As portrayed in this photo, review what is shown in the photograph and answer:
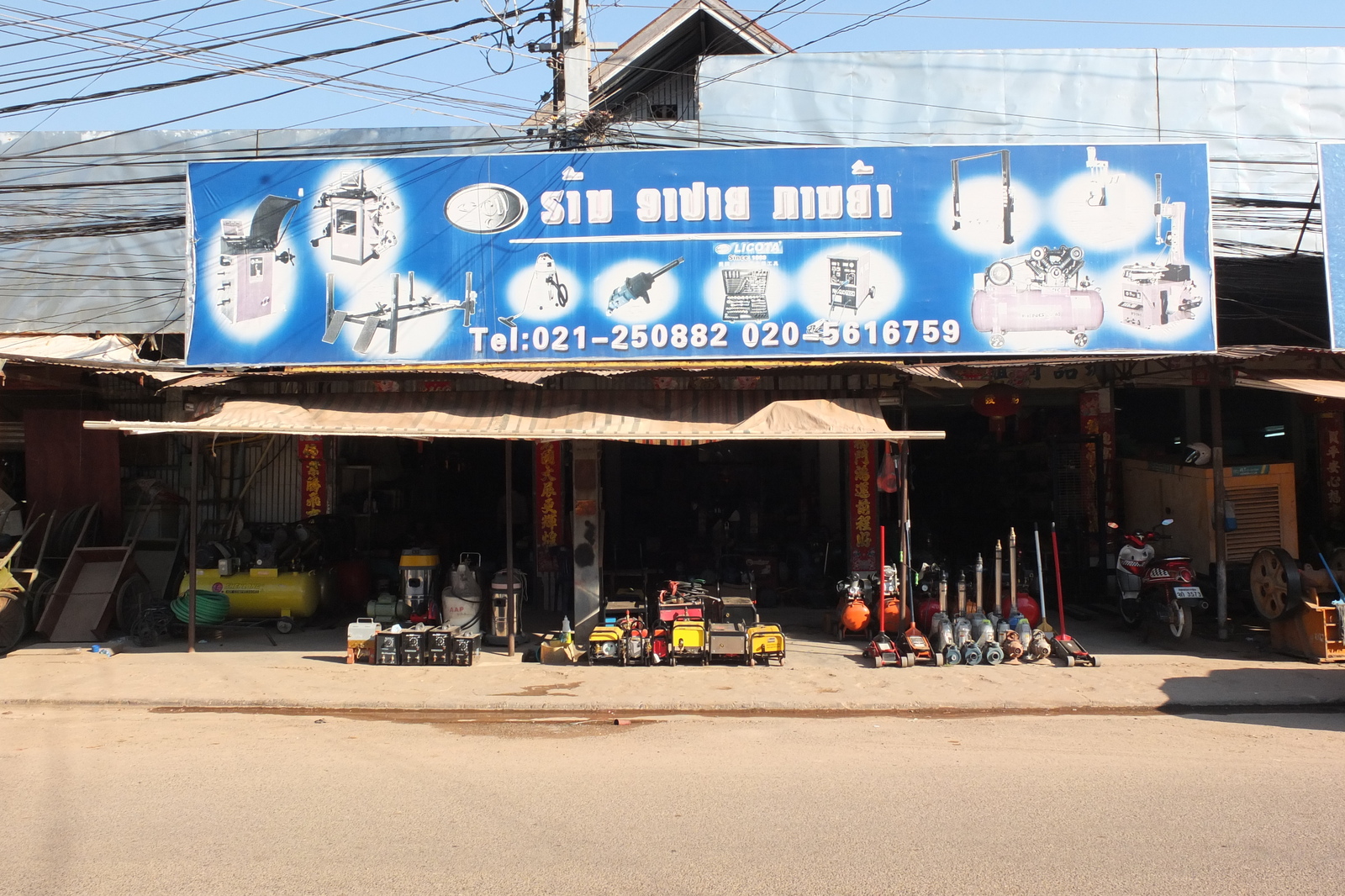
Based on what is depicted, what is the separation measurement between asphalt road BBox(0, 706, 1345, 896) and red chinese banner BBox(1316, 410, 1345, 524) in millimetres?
8240

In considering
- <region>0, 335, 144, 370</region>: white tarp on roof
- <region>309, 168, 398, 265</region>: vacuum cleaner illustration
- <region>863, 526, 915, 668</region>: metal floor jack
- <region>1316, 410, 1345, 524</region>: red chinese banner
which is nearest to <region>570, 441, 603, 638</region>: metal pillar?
<region>863, 526, 915, 668</region>: metal floor jack

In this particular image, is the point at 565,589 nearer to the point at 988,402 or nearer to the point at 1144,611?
the point at 988,402

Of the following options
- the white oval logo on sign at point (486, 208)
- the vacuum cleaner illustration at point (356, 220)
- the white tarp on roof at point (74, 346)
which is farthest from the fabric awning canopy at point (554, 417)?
the white tarp on roof at point (74, 346)

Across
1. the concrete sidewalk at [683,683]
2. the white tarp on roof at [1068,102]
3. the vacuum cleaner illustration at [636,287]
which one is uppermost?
the white tarp on roof at [1068,102]

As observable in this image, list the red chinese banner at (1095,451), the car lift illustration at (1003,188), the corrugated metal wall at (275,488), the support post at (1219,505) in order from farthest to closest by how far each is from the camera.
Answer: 1. the red chinese banner at (1095,451)
2. the corrugated metal wall at (275,488)
3. the car lift illustration at (1003,188)
4. the support post at (1219,505)

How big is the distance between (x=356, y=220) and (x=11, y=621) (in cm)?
653

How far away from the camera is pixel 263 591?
1249cm

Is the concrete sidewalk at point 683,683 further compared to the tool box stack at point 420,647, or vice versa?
the tool box stack at point 420,647

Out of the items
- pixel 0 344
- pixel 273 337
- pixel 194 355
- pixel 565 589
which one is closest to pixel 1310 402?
pixel 565 589

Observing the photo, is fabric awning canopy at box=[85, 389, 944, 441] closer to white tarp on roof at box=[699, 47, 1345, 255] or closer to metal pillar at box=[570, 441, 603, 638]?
metal pillar at box=[570, 441, 603, 638]

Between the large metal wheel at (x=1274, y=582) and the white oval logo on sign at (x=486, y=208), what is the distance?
9.94 meters

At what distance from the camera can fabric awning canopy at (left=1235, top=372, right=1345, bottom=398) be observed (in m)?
10.1

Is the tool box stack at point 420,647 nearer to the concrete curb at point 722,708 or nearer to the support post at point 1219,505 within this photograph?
the concrete curb at point 722,708

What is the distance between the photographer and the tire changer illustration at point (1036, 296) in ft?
37.4
